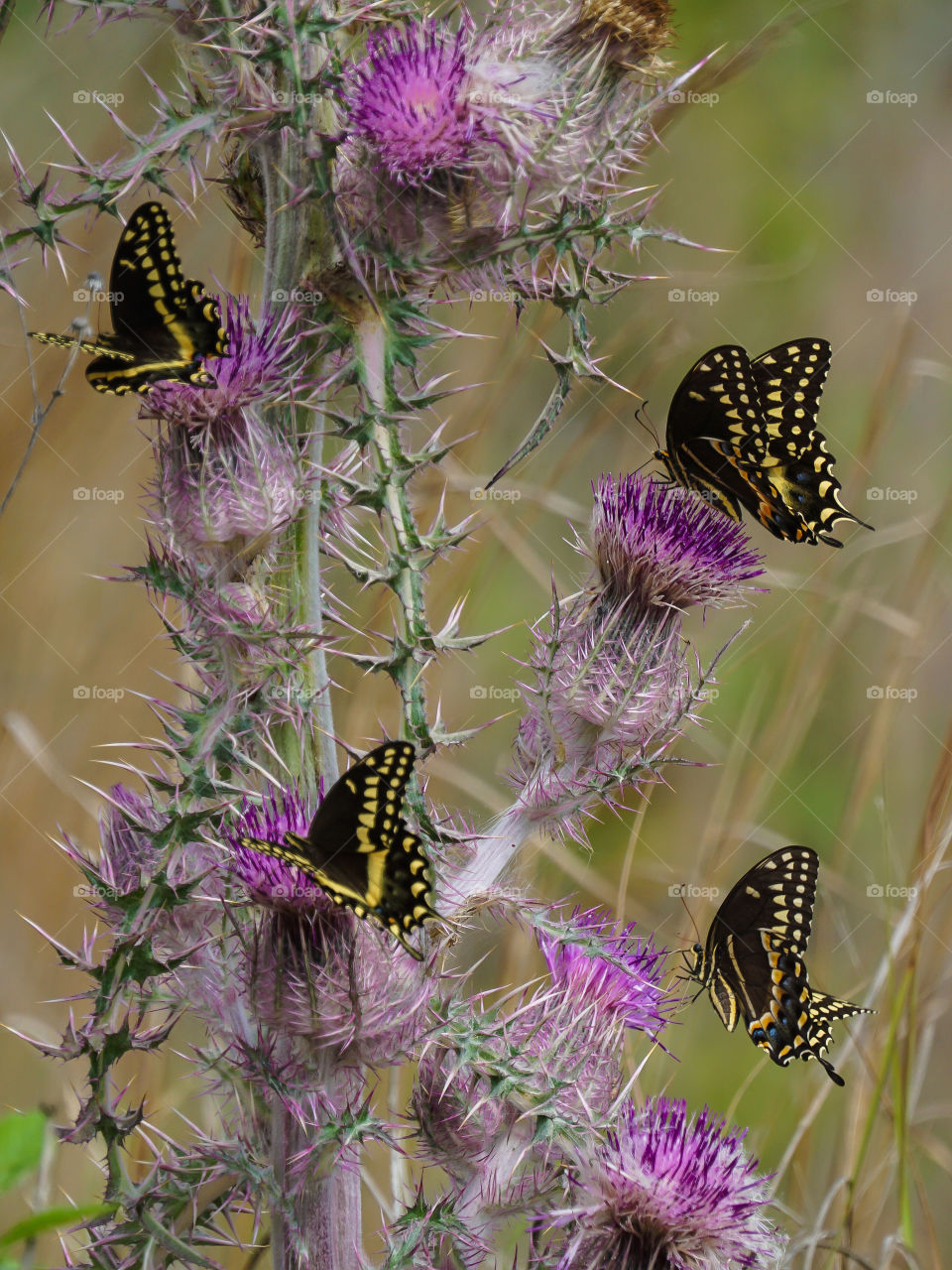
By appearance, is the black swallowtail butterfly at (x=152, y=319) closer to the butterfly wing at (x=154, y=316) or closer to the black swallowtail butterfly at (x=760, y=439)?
the butterfly wing at (x=154, y=316)

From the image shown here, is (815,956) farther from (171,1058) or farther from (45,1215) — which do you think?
(45,1215)

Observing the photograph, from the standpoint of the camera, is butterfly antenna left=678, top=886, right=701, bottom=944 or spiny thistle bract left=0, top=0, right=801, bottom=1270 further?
butterfly antenna left=678, top=886, right=701, bottom=944

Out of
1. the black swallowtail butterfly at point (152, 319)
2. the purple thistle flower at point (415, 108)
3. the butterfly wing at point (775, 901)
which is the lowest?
the butterfly wing at point (775, 901)

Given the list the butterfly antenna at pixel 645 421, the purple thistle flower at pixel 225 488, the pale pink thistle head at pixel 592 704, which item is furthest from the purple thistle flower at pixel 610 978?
the butterfly antenna at pixel 645 421

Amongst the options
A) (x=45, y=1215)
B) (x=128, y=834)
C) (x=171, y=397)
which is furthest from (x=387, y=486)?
(x=45, y=1215)

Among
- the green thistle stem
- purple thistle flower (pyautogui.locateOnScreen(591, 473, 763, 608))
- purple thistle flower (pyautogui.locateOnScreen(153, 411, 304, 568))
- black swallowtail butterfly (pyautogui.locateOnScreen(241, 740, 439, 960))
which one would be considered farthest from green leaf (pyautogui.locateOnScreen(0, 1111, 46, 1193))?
purple thistle flower (pyautogui.locateOnScreen(591, 473, 763, 608))

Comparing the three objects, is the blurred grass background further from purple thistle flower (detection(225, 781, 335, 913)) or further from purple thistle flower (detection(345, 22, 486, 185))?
purple thistle flower (detection(345, 22, 486, 185))

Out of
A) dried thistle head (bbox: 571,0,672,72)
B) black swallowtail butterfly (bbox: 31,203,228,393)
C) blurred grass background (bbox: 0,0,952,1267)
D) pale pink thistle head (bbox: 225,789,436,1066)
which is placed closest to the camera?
pale pink thistle head (bbox: 225,789,436,1066)
